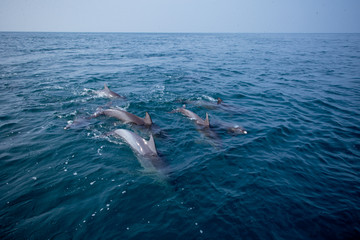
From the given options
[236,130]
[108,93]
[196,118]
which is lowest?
[236,130]

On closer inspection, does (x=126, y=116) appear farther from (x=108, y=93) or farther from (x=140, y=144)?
(x=108, y=93)

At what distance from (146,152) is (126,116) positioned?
351 centimetres

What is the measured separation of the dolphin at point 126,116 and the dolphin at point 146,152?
148cm

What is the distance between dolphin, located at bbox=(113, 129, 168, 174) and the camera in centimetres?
711

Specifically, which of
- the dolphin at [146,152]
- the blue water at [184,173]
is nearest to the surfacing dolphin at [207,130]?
the blue water at [184,173]

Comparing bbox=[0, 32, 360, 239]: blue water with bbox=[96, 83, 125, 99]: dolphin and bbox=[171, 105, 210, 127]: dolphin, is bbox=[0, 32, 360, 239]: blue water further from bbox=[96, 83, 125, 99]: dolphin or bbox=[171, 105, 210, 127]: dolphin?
bbox=[96, 83, 125, 99]: dolphin


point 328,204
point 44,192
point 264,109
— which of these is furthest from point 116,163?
point 264,109

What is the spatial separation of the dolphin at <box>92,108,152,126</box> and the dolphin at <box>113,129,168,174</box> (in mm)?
1479

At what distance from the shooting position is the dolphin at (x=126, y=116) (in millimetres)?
10141

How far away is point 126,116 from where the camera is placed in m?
10.4

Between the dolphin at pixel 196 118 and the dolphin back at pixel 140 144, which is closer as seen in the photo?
the dolphin back at pixel 140 144

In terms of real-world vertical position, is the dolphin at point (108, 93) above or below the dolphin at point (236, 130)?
above

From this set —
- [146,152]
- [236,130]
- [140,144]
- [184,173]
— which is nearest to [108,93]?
[140,144]

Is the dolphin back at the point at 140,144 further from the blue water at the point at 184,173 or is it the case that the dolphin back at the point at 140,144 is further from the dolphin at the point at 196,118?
the dolphin at the point at 196,118
